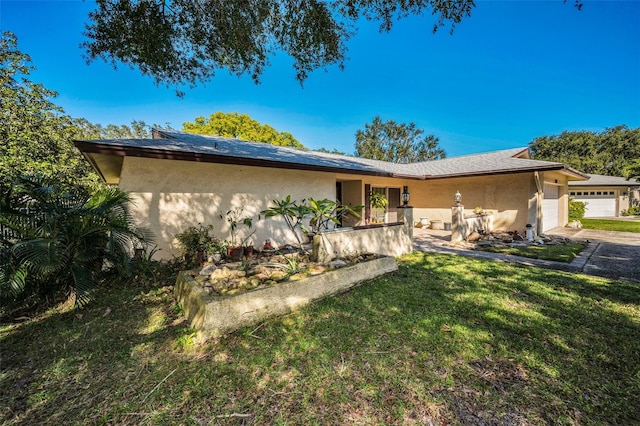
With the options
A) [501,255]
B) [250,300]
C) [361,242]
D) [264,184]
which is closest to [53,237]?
[250,300]

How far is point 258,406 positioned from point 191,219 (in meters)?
5.50

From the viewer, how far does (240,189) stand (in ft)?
23.7

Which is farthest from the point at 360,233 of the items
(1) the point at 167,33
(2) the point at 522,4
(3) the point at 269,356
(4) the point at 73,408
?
(2) the point at 522,4

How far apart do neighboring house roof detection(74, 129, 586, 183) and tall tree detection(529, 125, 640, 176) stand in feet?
82.1

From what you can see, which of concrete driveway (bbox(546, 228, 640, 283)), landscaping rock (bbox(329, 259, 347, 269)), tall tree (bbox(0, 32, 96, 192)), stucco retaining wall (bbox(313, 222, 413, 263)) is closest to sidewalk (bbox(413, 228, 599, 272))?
concrete driveway (bbox(546, 228, 640, 283))

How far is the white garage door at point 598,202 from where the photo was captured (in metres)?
19.2

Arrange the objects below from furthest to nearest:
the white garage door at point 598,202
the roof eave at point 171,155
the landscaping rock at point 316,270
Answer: the white garage door at point 598,202
the roof eave at point 171,155
the landscaping rock at point 316,270

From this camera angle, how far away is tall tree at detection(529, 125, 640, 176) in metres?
28.6

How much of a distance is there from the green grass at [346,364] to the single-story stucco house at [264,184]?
292 cm

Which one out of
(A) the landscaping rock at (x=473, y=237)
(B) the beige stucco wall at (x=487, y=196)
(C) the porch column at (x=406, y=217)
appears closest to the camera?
(C) the porch column at (x=406, y=217)

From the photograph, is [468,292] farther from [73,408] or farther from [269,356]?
[73,408]

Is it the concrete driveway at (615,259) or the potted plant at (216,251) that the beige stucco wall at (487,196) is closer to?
the concrete driveway at (615,259)

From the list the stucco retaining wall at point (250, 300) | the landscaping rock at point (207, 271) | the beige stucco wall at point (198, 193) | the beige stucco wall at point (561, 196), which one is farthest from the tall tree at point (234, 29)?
the beige stucco wall at point (561, 196)

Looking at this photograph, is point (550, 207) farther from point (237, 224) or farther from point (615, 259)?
point (237, 224)
